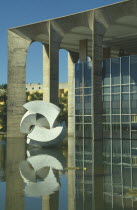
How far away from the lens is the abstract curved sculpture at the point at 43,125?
22250mm

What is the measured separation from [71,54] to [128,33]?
11.9 metres

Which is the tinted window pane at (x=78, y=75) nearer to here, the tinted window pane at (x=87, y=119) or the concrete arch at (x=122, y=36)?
the tinted window pane at (x=87, y=119)

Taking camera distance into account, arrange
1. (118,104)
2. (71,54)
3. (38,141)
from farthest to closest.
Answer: (71,54) → (118,104) → (38,141)

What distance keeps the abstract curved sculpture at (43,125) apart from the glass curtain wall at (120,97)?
38.9 ft

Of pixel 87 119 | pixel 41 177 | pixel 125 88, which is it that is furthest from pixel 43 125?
pixel 87 119

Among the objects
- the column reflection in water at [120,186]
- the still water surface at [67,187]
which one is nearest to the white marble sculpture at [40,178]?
the still water surface at [67,187]

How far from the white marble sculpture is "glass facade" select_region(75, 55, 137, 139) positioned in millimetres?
19974

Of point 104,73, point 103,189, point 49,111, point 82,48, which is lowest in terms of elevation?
point 103,189

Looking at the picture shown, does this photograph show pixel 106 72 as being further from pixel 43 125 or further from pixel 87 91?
pixel 43 125

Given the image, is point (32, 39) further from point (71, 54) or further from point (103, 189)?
point (103, 189)

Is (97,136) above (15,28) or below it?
below

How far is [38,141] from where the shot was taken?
73.7 ft

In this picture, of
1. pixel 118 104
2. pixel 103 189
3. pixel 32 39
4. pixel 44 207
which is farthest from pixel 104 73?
pixel 44 207

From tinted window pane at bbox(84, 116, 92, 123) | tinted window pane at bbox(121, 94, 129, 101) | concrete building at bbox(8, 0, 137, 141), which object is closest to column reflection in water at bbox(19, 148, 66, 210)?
concrete building at bbox(8, 0, 137, 141)
